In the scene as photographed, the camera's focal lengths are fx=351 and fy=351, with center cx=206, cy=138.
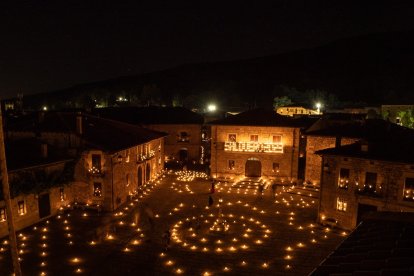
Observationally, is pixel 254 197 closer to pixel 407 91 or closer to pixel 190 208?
pixel 190 208

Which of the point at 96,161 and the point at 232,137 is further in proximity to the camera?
the point at 232,137

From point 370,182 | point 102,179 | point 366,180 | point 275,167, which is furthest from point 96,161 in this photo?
point 370,182

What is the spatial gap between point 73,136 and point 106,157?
3.64m

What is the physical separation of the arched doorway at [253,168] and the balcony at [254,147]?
Answer: 1.88m

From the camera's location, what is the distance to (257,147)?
137 feet

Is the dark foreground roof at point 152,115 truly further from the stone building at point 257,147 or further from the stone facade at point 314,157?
the stone facade at point 314,157

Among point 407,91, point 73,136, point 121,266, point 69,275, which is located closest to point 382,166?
point 121,266

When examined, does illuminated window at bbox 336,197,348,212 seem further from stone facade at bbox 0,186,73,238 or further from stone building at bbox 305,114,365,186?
stone facade at bbox 0,186,73,238

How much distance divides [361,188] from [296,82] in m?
148

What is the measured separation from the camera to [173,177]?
4503 centimetres

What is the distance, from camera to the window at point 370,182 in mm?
25688

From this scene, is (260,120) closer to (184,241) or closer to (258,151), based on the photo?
(258,151)

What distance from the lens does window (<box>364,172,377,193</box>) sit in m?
25.7

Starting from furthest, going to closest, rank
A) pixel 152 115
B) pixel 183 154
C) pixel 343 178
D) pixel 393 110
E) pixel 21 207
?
1. pixel 393 110
2. pixel 152 115
3. pixel 183 154
4. pixel 343 178
5. pixel 21 207
